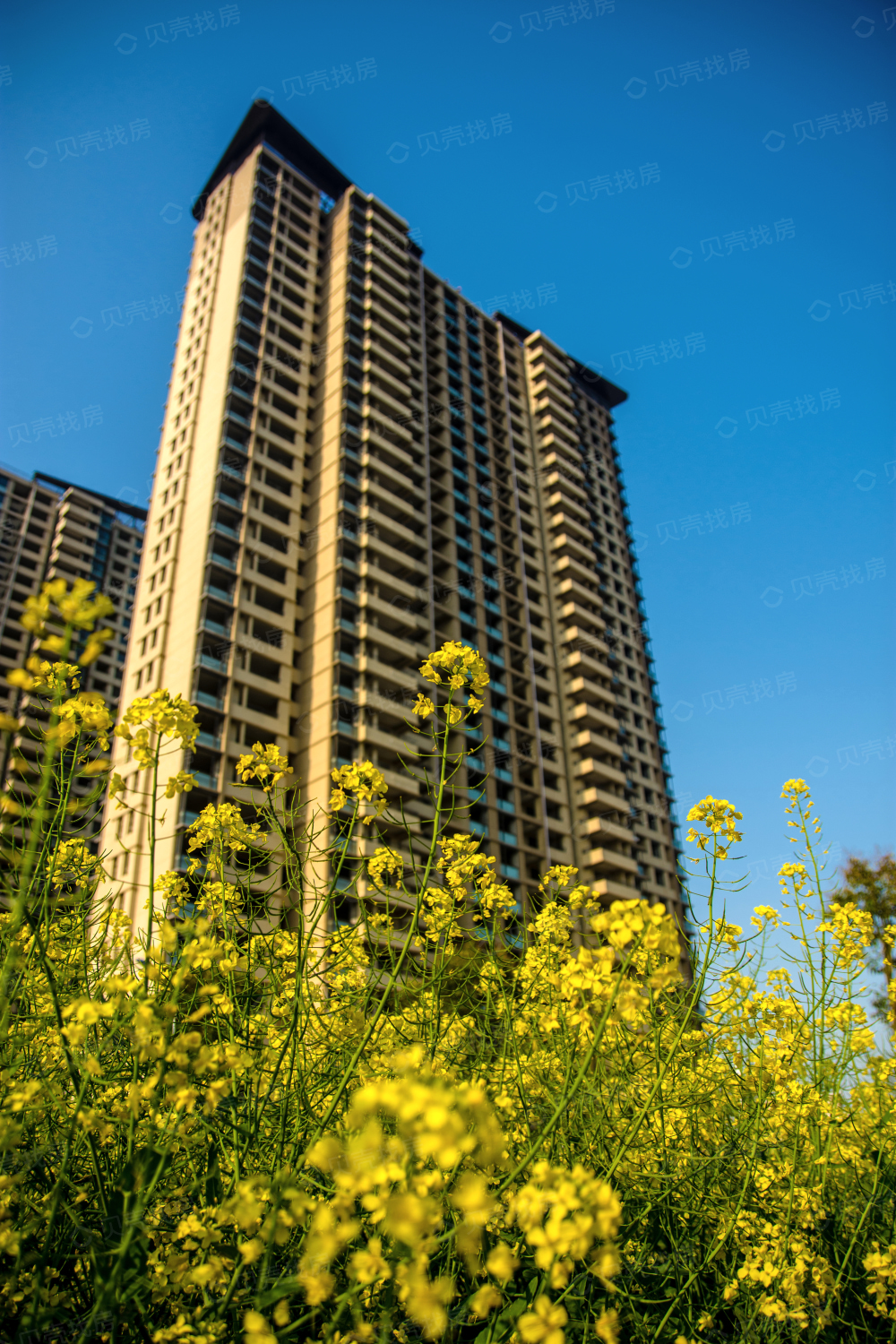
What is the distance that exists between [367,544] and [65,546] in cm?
3437

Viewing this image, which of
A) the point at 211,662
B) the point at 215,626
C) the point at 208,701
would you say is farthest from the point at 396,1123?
the point at 215,626

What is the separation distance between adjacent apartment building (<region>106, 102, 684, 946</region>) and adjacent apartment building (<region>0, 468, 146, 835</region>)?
75.1 feet

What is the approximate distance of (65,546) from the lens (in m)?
55.5

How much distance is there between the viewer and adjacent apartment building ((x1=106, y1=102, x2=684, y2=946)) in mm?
28219

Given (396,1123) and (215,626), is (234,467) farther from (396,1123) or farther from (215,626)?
(396,1123)

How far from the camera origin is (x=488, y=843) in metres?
31.3

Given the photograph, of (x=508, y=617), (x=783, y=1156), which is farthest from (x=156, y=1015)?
(x=508, y=617)

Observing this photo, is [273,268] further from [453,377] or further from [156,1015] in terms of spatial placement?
[156,1015]

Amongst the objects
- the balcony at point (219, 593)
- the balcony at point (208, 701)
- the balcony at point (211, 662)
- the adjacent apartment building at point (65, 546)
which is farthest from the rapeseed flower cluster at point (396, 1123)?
the adjacent apartment building at point (65, 546)

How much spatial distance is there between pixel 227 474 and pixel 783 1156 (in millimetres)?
30695

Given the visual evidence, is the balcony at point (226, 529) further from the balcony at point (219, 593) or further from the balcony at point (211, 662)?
the balcony at point (211, 662)

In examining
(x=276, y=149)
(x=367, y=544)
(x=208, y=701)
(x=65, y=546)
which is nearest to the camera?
(x=208, y=701)

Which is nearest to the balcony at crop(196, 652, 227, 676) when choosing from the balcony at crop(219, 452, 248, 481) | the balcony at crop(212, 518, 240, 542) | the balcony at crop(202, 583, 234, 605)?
the balcony at crop(202, 583, 234, 605)

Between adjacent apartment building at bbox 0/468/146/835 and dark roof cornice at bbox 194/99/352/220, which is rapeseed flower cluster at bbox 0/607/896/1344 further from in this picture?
adjacent apartment building at bbox 0/468/146/835
